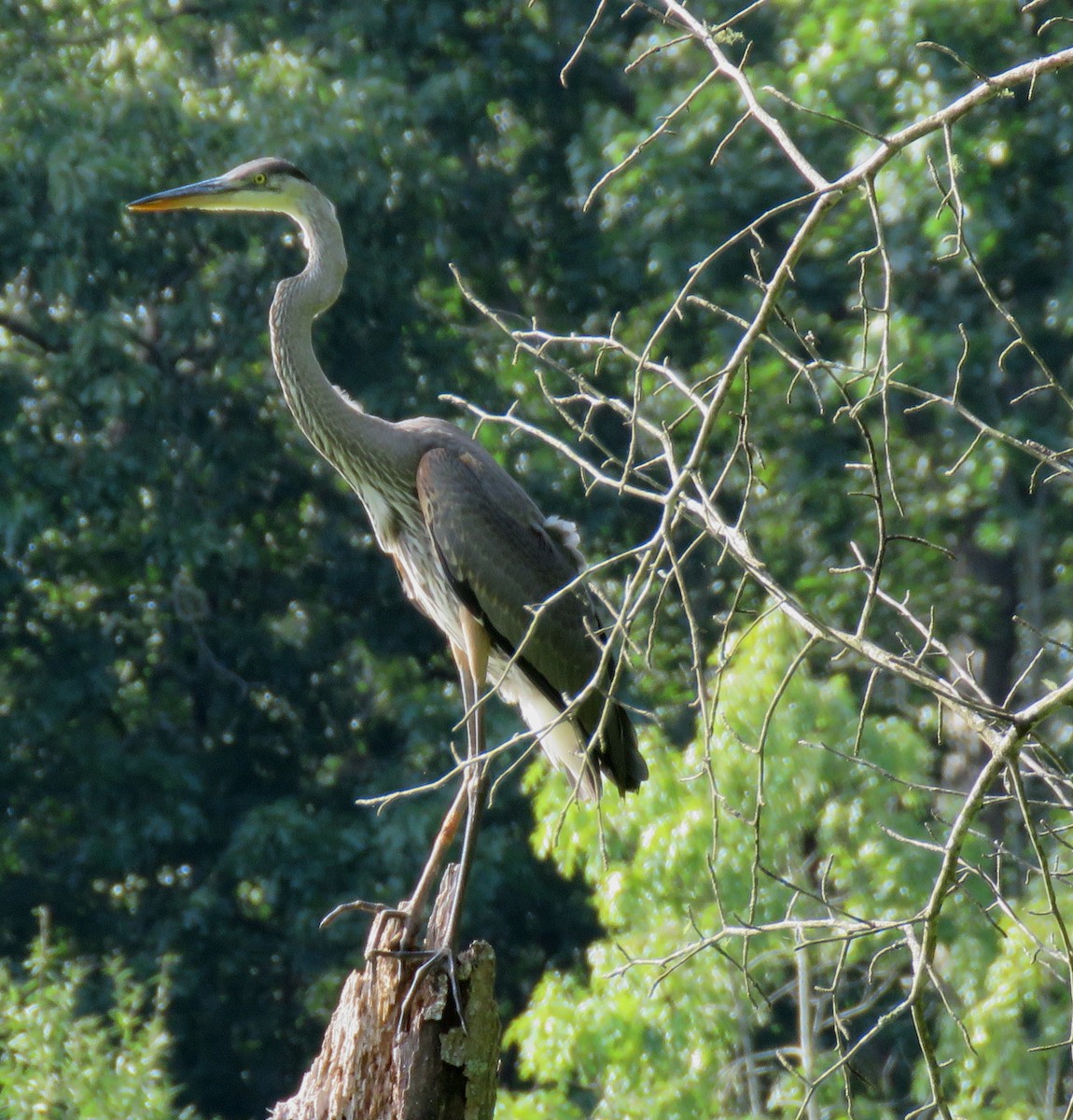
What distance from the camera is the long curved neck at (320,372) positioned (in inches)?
191

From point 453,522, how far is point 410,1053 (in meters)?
1.64

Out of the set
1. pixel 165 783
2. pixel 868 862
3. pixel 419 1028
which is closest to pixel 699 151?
pixel 165 783

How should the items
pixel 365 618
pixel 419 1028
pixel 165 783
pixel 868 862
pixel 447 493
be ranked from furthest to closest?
pixel 365 618 → pixel 165 783 → pixel 868 862 → pixel 447 493 → pixel 419 1028

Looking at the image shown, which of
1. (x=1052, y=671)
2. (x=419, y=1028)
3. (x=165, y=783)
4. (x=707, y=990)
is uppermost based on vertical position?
(x=419, y=1028)

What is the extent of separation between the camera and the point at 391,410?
10867 mm

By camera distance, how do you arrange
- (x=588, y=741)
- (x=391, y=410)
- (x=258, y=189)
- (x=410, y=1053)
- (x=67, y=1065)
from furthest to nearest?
(x=391, y=410) → (x=67, y=1065) → (x=258, y=189) → (x=588, y=741) → (x=410, y=1053)

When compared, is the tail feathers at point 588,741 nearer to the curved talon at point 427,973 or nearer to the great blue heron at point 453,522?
the great blue heron at point 453,522

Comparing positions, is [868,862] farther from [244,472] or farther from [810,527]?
[244,472]

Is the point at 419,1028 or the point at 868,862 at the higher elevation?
the point at 419,1028

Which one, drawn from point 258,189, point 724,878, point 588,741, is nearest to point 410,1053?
point 588,741

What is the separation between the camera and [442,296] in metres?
12.2

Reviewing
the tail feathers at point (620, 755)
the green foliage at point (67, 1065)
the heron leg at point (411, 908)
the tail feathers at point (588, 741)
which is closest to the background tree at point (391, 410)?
the green foliage at point (67, 1065)

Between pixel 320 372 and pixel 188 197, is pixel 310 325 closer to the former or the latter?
pixel 320 372

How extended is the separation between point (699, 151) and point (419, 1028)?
879cm
